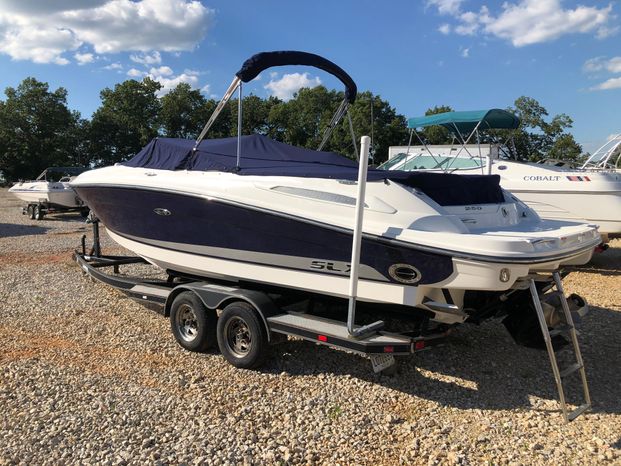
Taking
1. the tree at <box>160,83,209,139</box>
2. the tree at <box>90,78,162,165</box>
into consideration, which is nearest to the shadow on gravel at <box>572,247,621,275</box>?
the tree at <box>160,83,209,139</box>

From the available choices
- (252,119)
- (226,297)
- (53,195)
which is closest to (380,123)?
(252,119)

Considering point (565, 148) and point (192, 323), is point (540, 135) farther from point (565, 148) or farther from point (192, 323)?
point (192, 323)

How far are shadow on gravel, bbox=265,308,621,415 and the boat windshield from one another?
15.6ft

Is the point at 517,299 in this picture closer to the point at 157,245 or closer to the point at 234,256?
the point at 234,256

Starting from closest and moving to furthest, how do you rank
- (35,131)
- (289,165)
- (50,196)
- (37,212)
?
1. (289,165)
2. (50,196)
3. (37,212)
4. (35,131)

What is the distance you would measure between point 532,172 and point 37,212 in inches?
595

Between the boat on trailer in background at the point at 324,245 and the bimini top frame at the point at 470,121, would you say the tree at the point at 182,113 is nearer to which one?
the bimini top frame at the point at 470,121

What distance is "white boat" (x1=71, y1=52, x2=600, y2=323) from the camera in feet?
10.9

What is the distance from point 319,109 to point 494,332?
33.3m

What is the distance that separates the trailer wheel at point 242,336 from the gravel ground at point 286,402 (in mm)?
124

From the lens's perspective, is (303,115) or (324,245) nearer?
(324,245)

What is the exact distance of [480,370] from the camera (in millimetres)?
4219

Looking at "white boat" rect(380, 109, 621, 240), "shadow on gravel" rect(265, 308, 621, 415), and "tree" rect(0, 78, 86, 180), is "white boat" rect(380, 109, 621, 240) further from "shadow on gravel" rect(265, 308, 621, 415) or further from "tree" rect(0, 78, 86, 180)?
"tree" rect(0, 78, 86, 180)

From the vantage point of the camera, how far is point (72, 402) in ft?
11.6
